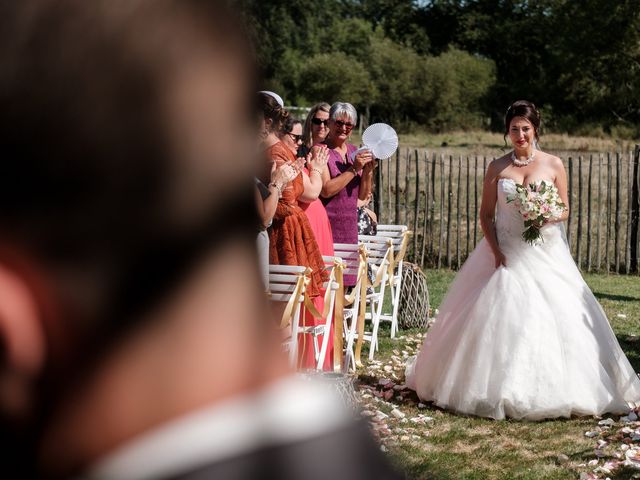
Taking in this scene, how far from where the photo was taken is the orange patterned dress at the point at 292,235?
6.36 metres

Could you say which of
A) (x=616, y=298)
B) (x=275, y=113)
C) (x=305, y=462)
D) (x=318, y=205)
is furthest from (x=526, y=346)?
(x=305, y=462)

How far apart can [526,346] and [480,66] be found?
4679 centimetres

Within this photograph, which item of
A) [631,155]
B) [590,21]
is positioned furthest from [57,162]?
[590,21]

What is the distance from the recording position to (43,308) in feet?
1.19

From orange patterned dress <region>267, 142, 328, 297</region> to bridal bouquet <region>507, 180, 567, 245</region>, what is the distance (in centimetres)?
153

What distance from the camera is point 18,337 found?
364 millimetres

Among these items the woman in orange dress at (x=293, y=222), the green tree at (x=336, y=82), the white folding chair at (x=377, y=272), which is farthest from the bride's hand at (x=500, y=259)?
the green tree at (x=336, y=82)

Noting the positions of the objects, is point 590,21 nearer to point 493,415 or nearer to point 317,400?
point 493,415

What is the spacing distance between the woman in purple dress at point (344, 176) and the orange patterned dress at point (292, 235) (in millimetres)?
1248

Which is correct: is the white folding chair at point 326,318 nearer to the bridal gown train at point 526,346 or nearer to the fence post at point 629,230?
the bridal gown train at point 526,346

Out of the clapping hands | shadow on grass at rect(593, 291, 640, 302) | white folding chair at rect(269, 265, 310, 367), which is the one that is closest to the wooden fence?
shadow on grass at rect(593, 291, 640, 302)

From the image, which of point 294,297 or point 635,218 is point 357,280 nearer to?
point 294,297

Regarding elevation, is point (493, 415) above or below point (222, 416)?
below

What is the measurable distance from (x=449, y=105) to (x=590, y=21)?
10.9 metres
